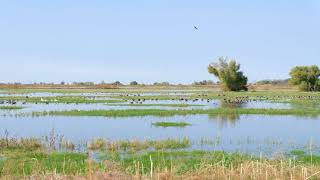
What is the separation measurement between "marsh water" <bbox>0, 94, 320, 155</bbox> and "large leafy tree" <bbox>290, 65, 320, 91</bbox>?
5775 cm

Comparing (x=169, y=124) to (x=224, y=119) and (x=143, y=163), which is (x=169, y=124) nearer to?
(x=224, y=119)

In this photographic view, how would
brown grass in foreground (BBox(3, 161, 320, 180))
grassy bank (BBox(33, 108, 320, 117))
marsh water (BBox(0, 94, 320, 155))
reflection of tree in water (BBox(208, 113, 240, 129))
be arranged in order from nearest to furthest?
brown grass in foreground (BBox(3, 161, 320, 180))
marsh water (BBox(0, 94, 320, 155))
reflection of tree in water (BBox(208, 113, 240, 129))
grassy bank (BBox(33, 108, 320, 117))

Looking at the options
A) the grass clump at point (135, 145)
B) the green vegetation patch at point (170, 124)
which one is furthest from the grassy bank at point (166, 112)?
the grass clump at point (135, 145)

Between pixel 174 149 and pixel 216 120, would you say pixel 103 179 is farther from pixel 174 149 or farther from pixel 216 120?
pixel 216 120

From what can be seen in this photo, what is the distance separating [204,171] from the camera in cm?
1302

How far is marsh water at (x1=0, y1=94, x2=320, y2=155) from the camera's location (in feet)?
72.6

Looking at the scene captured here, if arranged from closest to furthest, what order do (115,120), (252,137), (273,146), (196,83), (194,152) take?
1. (194,152)
2. (273,146)
3. (252,137)
4. (115,120)
5. (196,83)

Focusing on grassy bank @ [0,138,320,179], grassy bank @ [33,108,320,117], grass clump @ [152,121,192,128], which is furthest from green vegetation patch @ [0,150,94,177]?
grassy bank @ [33,108,320,117]

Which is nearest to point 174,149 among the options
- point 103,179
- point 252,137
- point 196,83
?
point 252,137

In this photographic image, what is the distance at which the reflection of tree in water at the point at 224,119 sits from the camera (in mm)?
31500

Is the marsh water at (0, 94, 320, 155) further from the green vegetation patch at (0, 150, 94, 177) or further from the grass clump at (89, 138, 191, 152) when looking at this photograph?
the green vegetation patch at (0, 150, 94, 177)

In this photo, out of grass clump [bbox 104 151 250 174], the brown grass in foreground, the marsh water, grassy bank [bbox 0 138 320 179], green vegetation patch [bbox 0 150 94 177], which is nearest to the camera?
the brown grass in foreground

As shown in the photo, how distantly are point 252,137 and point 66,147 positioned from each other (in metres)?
9.31

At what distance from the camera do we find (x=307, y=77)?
305 feet
